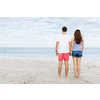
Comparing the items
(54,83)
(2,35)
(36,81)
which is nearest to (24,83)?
(36,81)

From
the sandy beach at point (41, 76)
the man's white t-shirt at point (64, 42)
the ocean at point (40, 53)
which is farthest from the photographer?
the ocean at point (40, 53)

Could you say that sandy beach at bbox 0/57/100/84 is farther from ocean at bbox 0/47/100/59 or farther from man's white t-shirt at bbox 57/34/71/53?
ocean at bbox 0/47/100/59

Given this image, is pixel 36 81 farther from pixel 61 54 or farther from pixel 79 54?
pixel 79 54

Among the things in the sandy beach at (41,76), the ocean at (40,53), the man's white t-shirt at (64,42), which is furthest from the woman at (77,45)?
the ocean at (40,53)

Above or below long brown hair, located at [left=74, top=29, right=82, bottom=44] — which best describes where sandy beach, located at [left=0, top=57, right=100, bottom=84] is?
below

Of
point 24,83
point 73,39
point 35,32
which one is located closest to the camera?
point 24,83

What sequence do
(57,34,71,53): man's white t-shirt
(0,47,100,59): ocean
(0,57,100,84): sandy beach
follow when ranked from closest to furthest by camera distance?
(0,57,100,84): sandy beach < (57,34,71,53): man's white t-shirt < (0,47,100,59): ocean

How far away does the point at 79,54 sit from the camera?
137 inches

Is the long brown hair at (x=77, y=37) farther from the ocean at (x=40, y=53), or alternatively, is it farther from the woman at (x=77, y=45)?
the ocean at (x=40, y=53)

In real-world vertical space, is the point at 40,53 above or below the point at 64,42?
below

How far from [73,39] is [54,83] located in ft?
5.00

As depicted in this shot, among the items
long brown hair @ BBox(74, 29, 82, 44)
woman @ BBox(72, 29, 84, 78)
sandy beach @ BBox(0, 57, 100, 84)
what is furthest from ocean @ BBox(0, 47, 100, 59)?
long brown hair @ BBox(74, 29, 82, 44)

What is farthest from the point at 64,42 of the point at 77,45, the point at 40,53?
the point at 40,53

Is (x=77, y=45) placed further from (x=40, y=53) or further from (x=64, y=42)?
(x=40, y=53)
